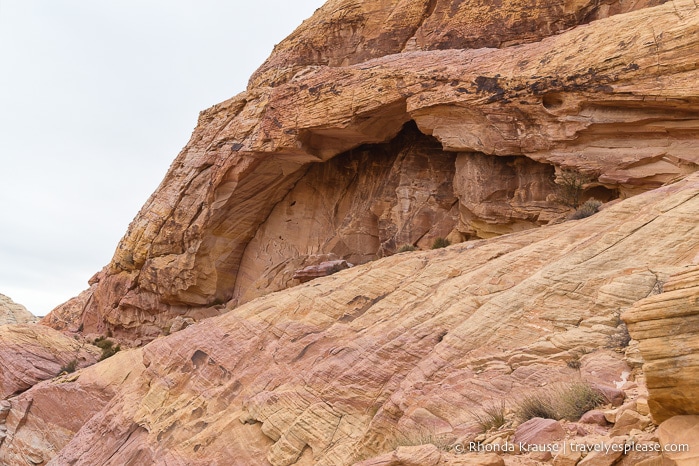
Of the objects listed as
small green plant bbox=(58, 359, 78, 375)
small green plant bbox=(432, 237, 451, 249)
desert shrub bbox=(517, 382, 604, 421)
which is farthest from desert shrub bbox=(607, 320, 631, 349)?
small green plant bbox=(58, 359, 78, 375)

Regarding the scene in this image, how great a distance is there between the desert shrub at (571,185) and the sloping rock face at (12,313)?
1529 inches

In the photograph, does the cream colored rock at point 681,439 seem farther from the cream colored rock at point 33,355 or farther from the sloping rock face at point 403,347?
the cream colored rock at point 33,355

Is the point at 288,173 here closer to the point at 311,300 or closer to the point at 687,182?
the point at 311,300

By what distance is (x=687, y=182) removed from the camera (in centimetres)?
1162

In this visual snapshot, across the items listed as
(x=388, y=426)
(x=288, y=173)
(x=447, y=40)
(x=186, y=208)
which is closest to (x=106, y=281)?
(x=186, y=208)

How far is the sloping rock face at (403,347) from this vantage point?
30.1 feet

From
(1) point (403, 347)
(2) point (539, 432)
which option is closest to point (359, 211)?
(1) point (403, 347)

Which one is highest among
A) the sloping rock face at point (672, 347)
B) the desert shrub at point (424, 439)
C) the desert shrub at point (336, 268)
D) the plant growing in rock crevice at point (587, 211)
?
the desert shrub at point (336, 268)

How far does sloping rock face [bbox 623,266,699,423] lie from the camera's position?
5.05 meters

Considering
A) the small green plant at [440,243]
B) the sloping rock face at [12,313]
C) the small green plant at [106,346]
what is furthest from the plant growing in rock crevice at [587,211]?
the sloping rock face at [12,313]

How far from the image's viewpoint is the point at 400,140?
25.2 m

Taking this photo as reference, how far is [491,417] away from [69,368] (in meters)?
24.2

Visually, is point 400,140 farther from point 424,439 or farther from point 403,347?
point 424,439

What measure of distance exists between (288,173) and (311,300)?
13.5 metres
